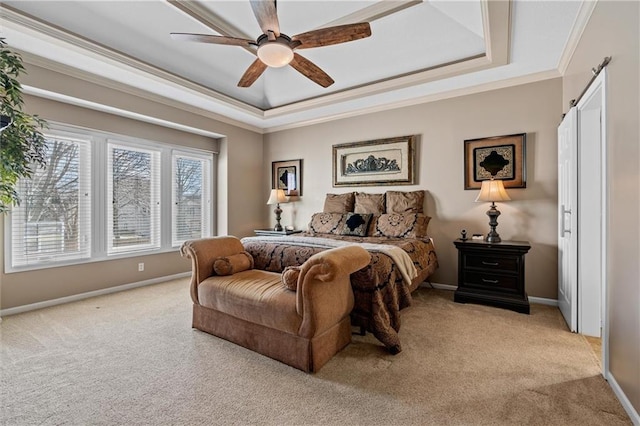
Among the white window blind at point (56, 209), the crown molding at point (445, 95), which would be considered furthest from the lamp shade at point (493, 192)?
the white window blind at point (56, 209)

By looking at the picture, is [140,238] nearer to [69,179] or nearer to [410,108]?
[69,179]

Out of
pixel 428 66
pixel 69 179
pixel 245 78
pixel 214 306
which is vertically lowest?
pixel 214 306

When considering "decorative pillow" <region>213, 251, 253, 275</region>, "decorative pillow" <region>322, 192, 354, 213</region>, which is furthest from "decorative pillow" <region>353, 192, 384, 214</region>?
"decorative pillow" <region>213, 251, 253, 275</region>

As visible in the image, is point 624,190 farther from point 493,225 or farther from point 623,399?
point 493,225

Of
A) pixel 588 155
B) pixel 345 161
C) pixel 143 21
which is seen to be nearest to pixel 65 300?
pixel 143 21

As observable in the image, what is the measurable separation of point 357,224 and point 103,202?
11.1 ft

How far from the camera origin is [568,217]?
9.05 feet

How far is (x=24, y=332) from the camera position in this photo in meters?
2.67

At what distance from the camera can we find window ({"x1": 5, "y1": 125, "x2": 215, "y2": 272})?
10.9 ft

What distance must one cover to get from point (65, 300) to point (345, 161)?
4.14m

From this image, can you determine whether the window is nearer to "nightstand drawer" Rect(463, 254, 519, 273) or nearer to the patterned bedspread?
the patterned bedspread

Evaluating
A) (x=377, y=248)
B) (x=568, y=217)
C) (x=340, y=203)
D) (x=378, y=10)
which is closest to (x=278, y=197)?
(x=340, y=203)

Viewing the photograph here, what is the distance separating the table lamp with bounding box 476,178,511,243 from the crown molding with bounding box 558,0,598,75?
4.38ft

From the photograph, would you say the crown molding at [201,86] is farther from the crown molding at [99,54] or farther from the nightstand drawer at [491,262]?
the nightstand drawer at [491,262]
